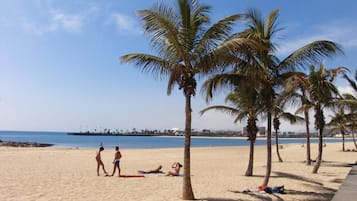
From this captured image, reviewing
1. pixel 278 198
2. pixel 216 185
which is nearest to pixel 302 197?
pixel 278 198

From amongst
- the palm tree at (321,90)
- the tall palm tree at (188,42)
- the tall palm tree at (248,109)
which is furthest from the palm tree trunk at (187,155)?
the palm tree at (321,90)

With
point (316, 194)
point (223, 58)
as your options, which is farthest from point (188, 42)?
point (316, 194)

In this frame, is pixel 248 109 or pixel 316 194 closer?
pixel 316 194

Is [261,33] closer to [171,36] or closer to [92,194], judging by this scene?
[171,36]

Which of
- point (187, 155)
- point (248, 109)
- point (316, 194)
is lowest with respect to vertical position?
point (316, 194)

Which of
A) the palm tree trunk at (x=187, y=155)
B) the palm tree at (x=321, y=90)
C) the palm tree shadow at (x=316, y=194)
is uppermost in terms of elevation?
the palm tree at (x=321, y=90)

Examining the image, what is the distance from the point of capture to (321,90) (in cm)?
1448

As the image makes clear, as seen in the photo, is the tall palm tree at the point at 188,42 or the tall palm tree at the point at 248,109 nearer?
the tall palm tree at the point at 188,42

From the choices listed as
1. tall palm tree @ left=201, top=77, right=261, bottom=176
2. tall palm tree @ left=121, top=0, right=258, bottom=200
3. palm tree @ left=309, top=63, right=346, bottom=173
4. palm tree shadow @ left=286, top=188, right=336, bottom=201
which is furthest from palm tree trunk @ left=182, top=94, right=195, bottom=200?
palm tree @ left=309, top=63, right=346, bottom=173

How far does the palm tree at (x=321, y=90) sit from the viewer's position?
47.3ft

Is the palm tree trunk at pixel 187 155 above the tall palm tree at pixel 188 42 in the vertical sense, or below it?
below

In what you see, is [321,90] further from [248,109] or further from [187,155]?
[187,155]

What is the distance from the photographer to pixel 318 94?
48.1 feet

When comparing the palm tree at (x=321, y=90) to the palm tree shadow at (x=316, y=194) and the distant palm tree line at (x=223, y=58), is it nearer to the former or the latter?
the distant palm tree line at (x=223, y=58)
